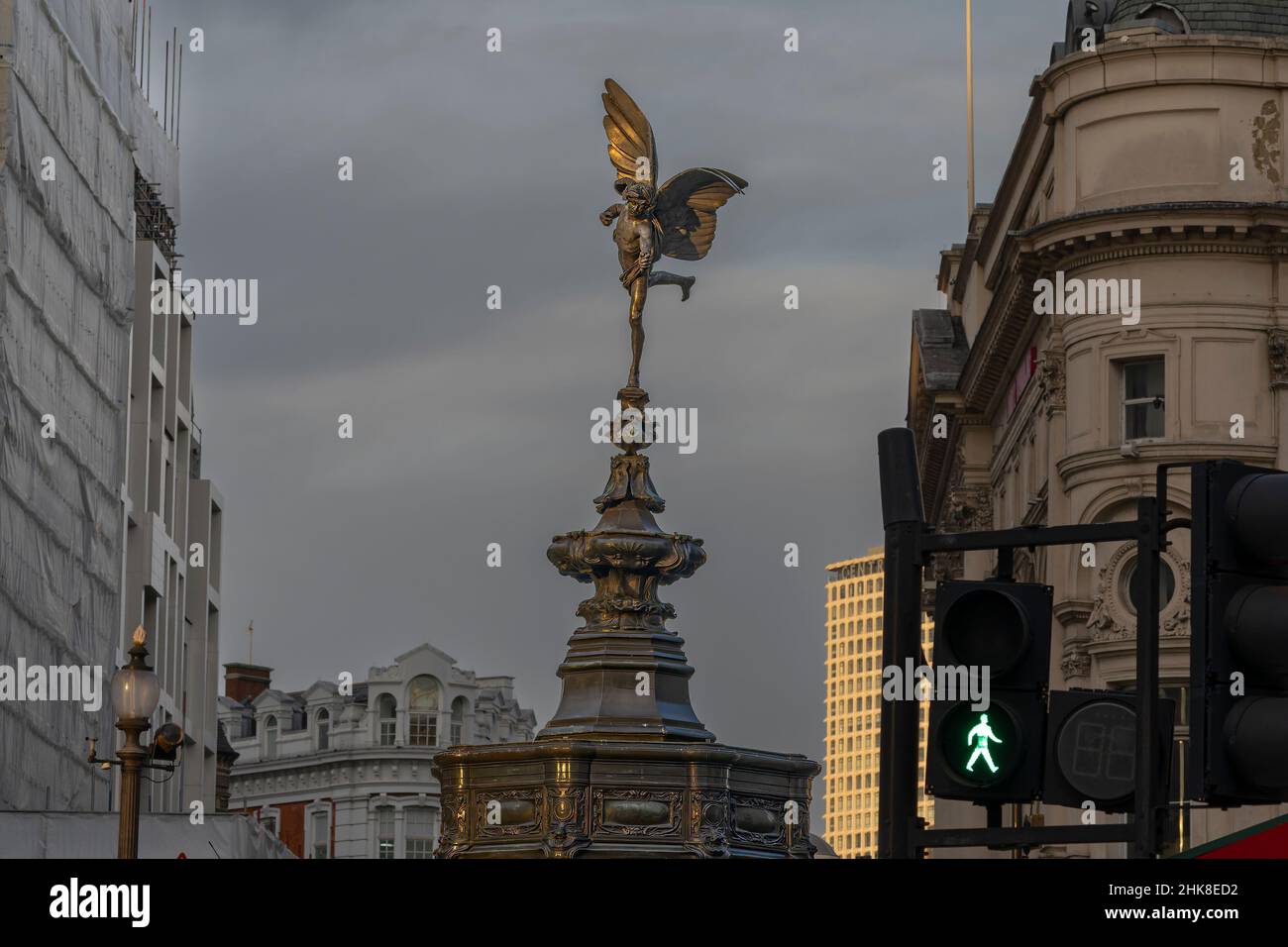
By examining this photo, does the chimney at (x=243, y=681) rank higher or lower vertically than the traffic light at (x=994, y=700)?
higher

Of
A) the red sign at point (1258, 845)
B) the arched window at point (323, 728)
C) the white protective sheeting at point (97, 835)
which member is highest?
the arched window at point (323, 728)

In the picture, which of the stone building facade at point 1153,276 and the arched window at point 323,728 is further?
the arched window at point 323,728

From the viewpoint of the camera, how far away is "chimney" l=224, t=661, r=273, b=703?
133 m

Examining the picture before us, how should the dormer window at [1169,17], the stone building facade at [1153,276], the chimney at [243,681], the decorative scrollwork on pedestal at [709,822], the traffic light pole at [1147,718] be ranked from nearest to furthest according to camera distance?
the traffic light pole at [1147,718] → the decorative scrollwork on pedestal at [709,822] → the stone building facade at [1153,276] → the dormer window at [1169,17] → the chimney at [243,681]

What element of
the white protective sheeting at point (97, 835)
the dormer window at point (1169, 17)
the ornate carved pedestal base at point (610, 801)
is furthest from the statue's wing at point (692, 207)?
the dormer window at point (1169, 17)

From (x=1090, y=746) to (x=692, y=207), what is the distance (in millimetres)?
8116

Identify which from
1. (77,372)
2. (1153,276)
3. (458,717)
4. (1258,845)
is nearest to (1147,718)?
(1258,845)

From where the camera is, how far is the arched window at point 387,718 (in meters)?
117

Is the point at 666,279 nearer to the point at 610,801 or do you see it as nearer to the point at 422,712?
the point at 610,801

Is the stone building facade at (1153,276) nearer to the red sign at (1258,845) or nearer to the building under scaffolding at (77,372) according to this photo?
the building under scaffolding at (77,372)

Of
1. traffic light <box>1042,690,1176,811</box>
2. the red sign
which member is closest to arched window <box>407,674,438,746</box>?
the red sign

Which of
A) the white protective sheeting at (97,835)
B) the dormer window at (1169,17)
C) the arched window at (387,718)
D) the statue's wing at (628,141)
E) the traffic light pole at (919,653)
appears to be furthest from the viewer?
the arched window at (387,718)

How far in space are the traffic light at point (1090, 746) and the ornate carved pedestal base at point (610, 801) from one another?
17.3 feet
